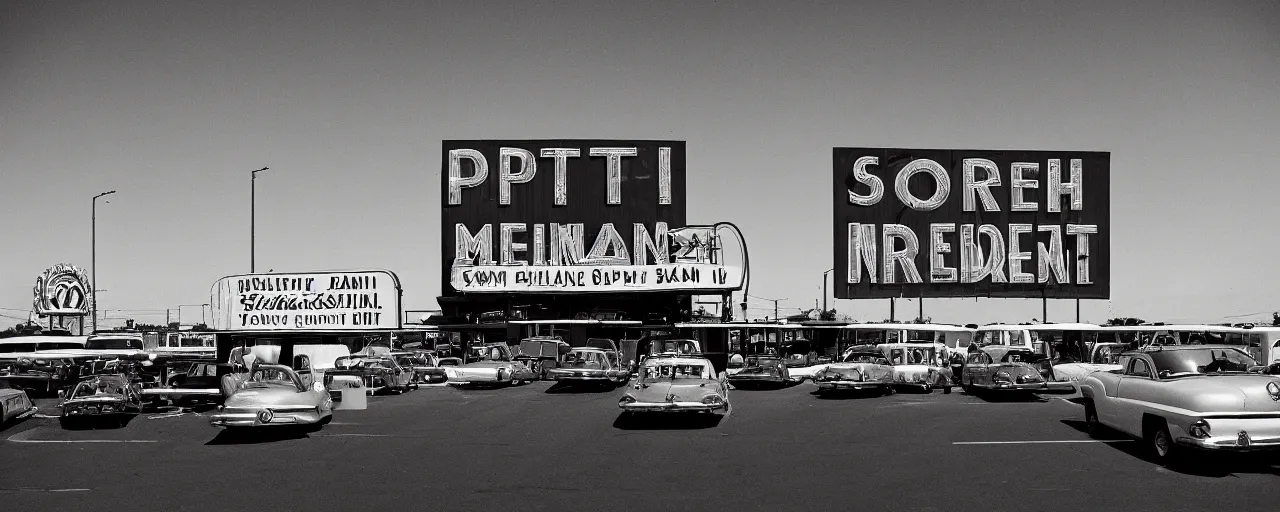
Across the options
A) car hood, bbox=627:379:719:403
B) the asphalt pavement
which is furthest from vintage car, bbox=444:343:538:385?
car hood, bbox=627:379:719:403

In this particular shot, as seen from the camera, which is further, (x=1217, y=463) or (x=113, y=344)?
(x=113, y=344)

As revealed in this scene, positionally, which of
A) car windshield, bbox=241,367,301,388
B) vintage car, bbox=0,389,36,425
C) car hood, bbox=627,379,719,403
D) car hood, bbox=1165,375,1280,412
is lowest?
vintage car, bbox=0,389,36,425

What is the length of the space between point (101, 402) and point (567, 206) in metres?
40.5

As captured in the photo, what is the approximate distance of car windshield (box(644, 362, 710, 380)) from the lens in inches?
883

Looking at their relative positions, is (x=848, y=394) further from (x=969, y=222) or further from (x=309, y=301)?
(x=969, y=222)

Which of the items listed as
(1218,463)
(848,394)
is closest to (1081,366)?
(848,394)

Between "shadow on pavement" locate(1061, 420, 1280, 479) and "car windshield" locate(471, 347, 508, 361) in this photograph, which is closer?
"shadow on pavement" locate(1061, 420, 1280, 479)

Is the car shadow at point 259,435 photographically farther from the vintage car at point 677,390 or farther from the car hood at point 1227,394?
the car hood at point 1227,394

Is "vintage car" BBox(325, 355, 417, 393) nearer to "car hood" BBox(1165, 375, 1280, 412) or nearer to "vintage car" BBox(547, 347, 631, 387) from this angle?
"vintage car" BBox(547, 347, 631, 387)

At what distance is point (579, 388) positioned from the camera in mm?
32562

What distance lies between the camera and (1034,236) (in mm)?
57125

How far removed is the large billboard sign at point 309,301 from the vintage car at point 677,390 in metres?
11.8

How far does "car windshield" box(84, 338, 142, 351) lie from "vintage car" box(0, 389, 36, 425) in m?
23.6

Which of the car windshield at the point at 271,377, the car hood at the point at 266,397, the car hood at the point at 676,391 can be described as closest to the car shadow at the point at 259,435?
the car hood at the point at 266,397
